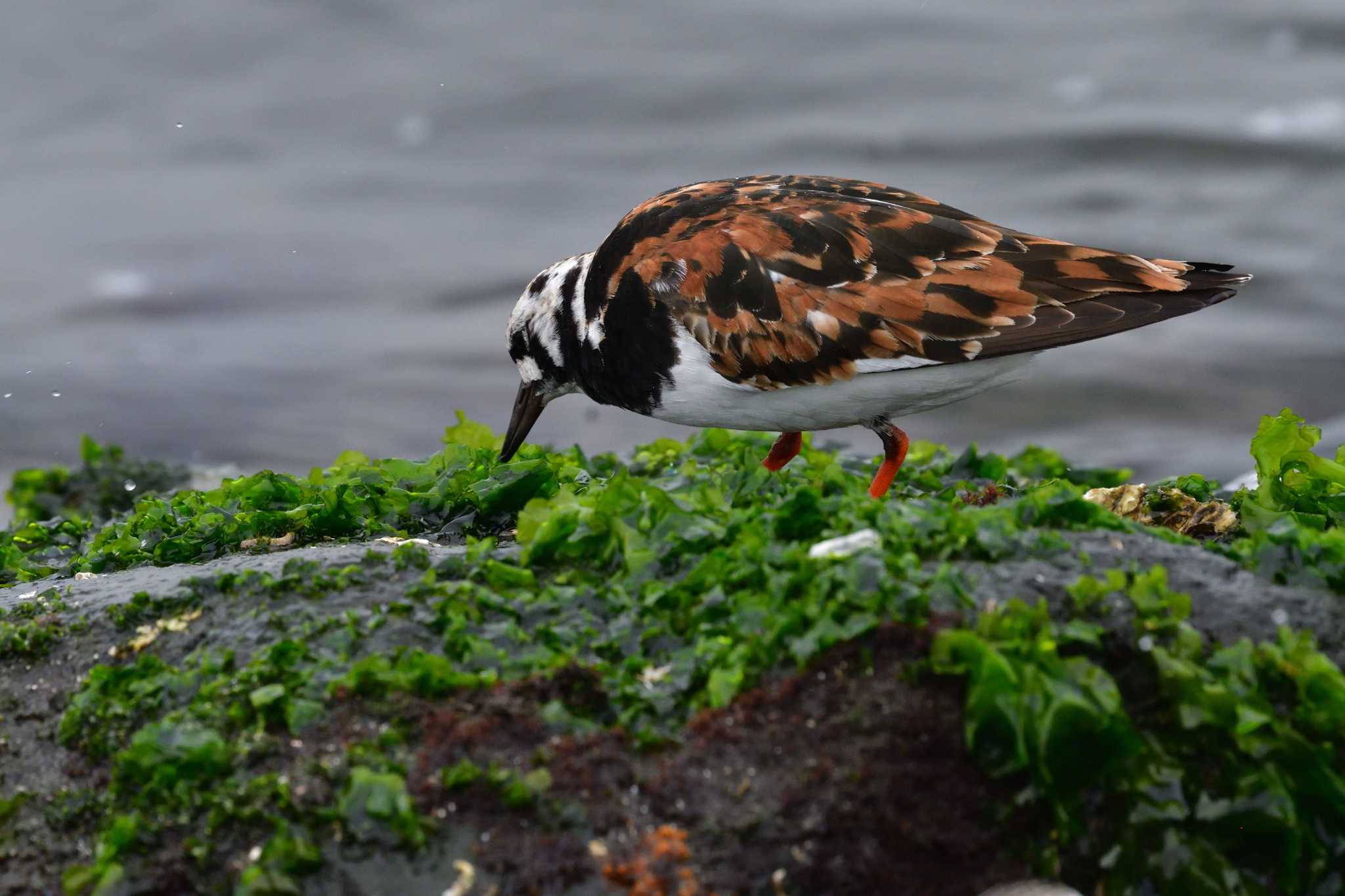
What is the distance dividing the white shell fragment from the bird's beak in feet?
10.4

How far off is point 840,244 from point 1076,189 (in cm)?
810

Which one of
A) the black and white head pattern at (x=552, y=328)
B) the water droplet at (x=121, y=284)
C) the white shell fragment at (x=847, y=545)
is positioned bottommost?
the water droplet at (x=121, y=284)

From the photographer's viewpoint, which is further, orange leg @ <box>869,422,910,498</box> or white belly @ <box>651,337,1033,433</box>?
orange leg @ <box>869,422,910,498</box>

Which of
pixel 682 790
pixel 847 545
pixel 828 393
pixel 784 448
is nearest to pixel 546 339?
pixel 784 448

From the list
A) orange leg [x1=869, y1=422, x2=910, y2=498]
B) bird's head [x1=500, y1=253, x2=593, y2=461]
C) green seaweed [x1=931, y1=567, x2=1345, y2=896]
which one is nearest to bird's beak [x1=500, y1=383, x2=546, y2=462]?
bird's head [x1=500, y1=253, x2=593, y2=461]

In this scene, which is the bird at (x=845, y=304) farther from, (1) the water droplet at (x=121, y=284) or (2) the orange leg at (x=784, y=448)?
(1) the water droplet at (x=121, y=284)

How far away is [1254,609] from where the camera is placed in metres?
3.29

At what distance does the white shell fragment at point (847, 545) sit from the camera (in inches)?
131

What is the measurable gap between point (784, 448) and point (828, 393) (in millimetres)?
931

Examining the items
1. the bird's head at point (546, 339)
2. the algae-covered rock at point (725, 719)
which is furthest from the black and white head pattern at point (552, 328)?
the algae-covered rock at point (725, 719)

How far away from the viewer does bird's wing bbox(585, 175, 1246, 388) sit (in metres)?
5.14

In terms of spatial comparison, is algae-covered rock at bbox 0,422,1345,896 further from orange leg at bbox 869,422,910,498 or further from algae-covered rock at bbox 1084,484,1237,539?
orange leg at bbox 869,422,910,498

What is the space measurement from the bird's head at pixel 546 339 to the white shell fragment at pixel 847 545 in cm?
265

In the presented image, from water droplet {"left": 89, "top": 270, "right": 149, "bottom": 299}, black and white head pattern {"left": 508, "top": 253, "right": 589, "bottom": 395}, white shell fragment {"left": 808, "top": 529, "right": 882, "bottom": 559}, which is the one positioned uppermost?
white shell fragment {"left": 808, "top": 529, "right": 882, "bottom": 559}
